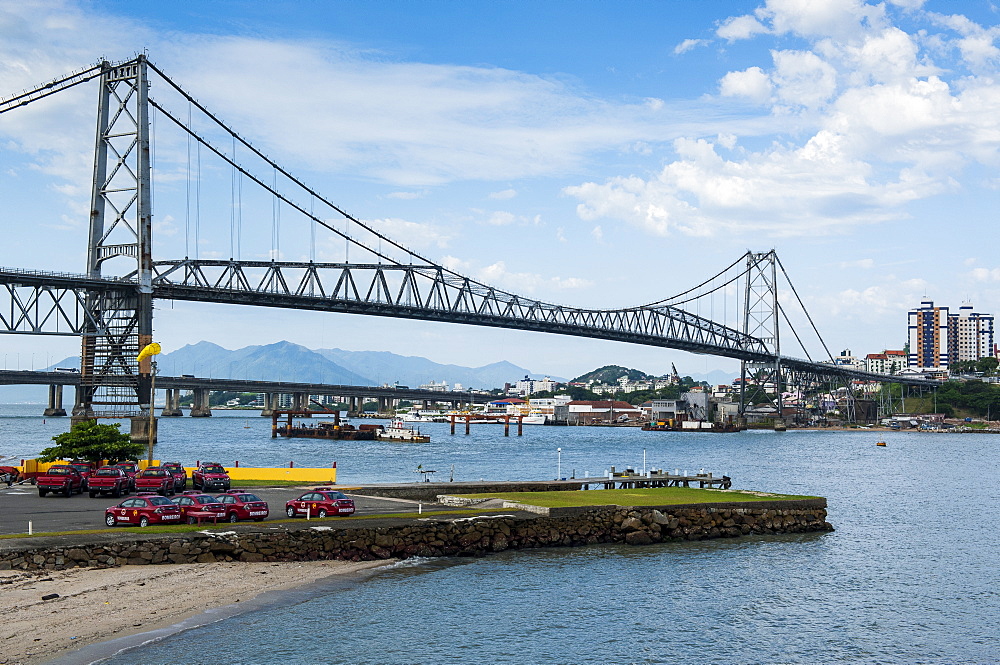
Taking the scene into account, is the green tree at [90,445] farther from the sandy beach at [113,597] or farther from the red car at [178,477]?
the sandy beach at [113,597]

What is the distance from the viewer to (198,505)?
1613 inches

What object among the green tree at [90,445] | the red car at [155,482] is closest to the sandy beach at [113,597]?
the red car at [155,482]

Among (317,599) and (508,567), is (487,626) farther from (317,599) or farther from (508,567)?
(508,567)

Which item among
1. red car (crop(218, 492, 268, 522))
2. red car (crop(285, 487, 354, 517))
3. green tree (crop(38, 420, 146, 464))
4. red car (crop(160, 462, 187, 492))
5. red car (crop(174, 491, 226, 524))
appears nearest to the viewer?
red car (crop(174, 491, 226, 524))

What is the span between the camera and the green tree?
63.7 meters

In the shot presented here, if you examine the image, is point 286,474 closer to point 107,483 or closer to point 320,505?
point 107,483

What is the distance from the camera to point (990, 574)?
145 feet

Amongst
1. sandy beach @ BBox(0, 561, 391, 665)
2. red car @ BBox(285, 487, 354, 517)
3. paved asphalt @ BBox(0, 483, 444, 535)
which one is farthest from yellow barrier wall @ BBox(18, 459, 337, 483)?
sandy beach @ BBox(0, 561, 391, 665)

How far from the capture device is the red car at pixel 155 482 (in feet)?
168

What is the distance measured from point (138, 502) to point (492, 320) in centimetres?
12185

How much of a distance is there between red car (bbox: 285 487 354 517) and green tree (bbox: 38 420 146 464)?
965 inches

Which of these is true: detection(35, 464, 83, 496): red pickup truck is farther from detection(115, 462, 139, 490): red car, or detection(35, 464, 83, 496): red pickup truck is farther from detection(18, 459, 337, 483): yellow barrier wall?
detection(18, 459, 337, 483): yellow barrier wall

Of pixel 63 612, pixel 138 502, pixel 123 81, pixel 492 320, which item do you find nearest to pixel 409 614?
pixel 63 612

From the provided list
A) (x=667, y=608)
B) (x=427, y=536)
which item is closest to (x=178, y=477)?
(x=427, y=536)
